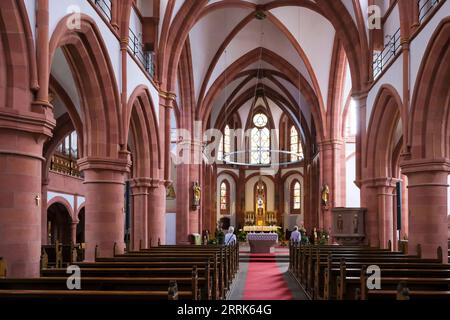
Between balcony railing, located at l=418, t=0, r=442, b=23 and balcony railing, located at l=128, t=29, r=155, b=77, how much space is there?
8.14 metres

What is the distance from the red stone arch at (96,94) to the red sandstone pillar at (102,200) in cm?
35

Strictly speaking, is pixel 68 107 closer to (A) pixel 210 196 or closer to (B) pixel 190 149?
(B) pixel 190 149

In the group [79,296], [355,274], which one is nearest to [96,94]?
[355,274]

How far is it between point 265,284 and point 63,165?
1393 cm

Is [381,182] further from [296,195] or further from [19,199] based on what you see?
[296,195]

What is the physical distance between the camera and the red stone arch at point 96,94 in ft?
42.2

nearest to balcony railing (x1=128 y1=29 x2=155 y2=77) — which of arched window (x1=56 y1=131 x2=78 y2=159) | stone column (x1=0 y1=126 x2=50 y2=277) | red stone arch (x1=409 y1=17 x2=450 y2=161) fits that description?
arched window (x1=56 y1=131 x2=78 y2=159)

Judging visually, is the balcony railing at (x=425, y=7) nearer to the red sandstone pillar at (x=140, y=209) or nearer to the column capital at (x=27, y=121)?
the column capital at (x=27, y=121)

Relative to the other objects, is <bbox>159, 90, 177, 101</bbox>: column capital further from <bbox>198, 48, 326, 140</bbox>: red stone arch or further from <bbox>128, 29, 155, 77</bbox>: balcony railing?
<bbox>198, 48, 326, 140</bbox>: red stone arch

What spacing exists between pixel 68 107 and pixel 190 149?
1153cm

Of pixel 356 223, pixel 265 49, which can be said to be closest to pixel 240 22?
pixel 265 49

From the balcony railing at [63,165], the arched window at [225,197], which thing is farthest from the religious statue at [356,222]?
the arched window at [225,197]

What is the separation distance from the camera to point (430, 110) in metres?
13.0
